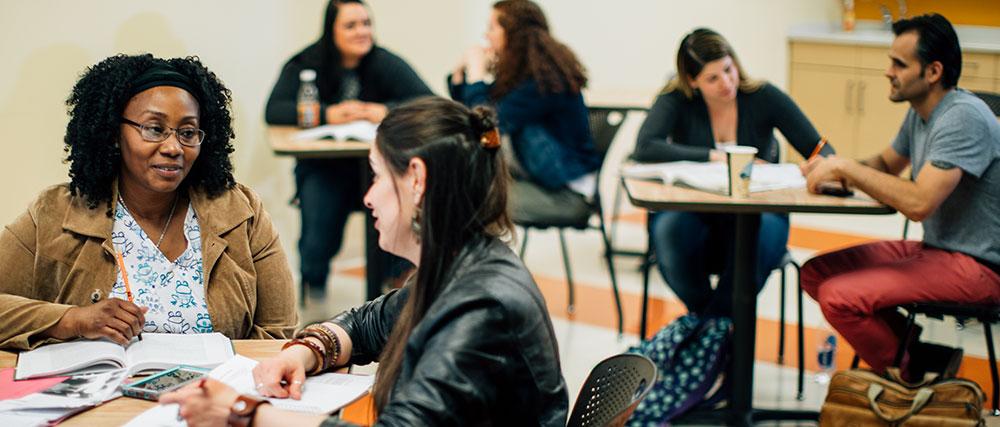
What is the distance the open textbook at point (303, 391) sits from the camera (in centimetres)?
168

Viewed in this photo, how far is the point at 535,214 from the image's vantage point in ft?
14.2

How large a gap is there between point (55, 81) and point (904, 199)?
2.73m

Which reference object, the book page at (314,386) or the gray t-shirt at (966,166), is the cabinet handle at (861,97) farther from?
the book page at (314,386)

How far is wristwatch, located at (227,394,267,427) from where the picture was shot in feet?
5.11

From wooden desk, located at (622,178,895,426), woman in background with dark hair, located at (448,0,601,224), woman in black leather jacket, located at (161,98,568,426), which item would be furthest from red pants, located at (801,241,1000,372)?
woman in black leather jacket, located at (161,98,568,426)

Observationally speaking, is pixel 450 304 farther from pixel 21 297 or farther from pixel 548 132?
pixel 548 132

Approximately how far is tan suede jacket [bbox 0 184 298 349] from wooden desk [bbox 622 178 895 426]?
117cm

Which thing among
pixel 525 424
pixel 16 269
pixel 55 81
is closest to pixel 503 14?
pixel 55 81

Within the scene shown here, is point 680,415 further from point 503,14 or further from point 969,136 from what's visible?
point 503,14

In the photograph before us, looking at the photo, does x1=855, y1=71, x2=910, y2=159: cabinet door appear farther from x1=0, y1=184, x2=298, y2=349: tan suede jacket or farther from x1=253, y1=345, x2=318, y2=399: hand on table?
x1=253, y1=345, x2=318, y2=399: hand on table

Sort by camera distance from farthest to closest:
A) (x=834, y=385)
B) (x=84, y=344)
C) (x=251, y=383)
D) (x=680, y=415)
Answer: (x=680, y=415), (x=834, y=385), (x=84, y=344), (x=251, y=383)

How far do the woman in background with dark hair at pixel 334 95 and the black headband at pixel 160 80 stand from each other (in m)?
2.08

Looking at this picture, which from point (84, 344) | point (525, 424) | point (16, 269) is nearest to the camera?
point (525, 424)

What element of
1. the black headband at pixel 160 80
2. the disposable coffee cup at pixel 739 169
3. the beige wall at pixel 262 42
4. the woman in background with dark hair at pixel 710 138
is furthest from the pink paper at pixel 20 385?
the woman in background with dark hair at pixel 710 138
